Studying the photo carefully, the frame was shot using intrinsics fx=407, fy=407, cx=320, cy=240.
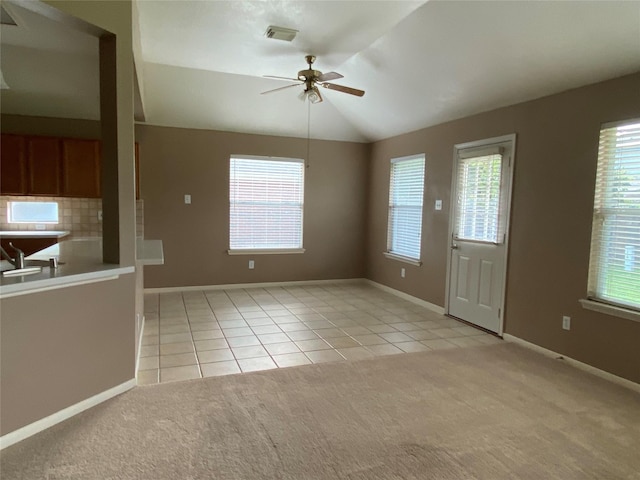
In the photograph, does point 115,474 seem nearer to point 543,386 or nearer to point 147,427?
point 147,427

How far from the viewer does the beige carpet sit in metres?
2.01

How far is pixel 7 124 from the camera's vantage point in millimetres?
4945

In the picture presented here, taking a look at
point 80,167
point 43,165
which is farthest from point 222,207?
point 43,165

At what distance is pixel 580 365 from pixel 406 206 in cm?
297

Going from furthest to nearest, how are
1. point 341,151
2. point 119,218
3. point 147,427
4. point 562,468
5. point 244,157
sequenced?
1. point 341,151
2. point 244,157
3. point 119,218
4. point 147,427
5. point 562,468

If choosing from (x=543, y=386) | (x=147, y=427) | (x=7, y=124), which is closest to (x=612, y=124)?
(x=543, y=386)

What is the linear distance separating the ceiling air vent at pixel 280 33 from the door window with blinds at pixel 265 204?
251 centimetres

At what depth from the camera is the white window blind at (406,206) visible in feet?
18.0

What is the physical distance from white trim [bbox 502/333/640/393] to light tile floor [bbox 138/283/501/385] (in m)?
0.25

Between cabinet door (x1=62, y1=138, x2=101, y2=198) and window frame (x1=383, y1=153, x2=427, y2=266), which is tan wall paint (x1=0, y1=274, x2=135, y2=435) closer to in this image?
cabinet door (x1=62, y1=138, x2=101, y2=198)

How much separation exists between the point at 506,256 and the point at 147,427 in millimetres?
3457

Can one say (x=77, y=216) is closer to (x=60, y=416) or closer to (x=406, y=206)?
(x=60, y=416)

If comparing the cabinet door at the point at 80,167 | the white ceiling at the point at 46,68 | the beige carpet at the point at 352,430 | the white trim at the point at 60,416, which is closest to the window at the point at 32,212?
the cabinet door at the point at 80,167

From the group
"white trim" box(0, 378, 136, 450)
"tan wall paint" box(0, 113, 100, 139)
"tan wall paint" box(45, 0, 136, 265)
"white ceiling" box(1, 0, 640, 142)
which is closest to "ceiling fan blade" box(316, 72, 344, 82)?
"white ceiling" box(1, 0, 640, 142)
